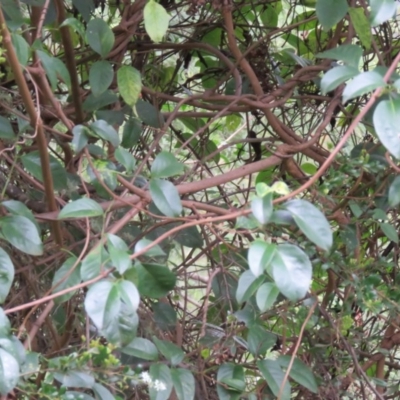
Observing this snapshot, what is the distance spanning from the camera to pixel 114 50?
1089 millimetres

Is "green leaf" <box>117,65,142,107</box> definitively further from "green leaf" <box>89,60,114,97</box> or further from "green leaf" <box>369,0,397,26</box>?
"green leaf" <box>369,0,397,26</box>

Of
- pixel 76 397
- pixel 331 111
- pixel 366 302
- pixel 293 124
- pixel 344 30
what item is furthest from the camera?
pixel 293 124

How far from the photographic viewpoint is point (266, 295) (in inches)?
28.5

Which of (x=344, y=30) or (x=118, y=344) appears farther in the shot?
(x=344, y=30)

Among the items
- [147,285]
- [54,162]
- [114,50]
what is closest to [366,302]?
[147,285]

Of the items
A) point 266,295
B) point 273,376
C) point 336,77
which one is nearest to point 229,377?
point 273,376

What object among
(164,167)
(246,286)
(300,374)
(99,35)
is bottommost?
(300,374)

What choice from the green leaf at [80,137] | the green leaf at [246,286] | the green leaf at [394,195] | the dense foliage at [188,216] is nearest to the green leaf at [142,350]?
the dense foliage at [188,216]

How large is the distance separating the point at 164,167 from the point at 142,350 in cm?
20

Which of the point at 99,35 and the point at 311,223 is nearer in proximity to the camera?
the point at 311,223

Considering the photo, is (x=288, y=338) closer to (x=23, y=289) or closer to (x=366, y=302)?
(x=366, y=302)

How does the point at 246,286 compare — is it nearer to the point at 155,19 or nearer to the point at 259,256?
the point at 259,256

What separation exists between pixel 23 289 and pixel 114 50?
15.5 inches

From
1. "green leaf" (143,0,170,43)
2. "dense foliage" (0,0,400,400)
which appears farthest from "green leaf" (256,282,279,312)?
"green leaf" (143,0,170,43)
